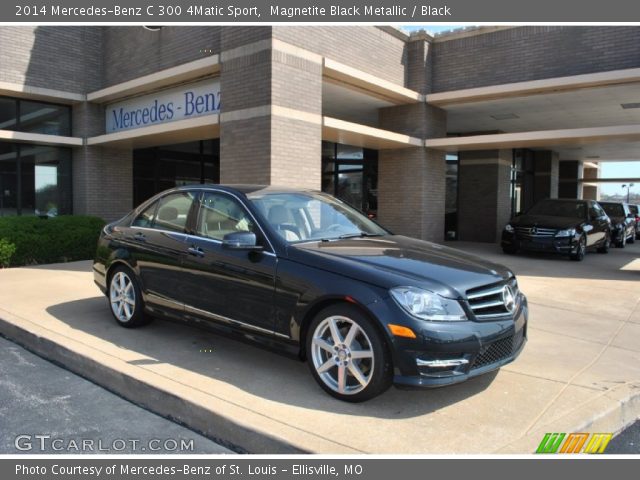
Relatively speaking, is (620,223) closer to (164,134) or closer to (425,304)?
(164,134)

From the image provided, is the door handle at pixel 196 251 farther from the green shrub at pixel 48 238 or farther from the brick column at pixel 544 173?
the brick column at pixel 544 173

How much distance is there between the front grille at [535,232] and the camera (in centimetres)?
1290

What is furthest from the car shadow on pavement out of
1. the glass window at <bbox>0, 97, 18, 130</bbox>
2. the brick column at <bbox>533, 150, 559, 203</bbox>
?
the brick column at <bbox>533, 150, 559, 203</bbox>

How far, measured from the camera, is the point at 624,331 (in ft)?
20.2

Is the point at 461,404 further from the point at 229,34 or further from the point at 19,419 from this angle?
the point at 229,34

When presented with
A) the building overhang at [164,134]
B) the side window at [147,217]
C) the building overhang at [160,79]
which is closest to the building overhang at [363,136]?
the building overhang at [164,134]

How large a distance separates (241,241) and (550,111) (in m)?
13.8

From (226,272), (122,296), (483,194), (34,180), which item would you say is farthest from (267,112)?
(483,194)

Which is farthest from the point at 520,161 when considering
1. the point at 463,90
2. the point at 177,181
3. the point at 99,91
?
the point at 99,91

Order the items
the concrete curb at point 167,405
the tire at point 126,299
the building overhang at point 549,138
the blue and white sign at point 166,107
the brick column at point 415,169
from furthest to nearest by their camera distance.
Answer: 1. the brick column at point 415,169
2. the building overhang at point 549,138
3. the blue and white sign at point 166,107
4. the tire at point 126,299
5. the concrete curb at point 167,405

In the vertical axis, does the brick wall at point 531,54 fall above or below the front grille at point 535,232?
above

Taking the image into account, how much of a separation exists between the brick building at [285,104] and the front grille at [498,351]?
6.40m

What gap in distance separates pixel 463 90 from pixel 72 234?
32.1 feet

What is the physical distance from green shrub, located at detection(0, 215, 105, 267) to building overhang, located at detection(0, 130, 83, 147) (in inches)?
99.1
